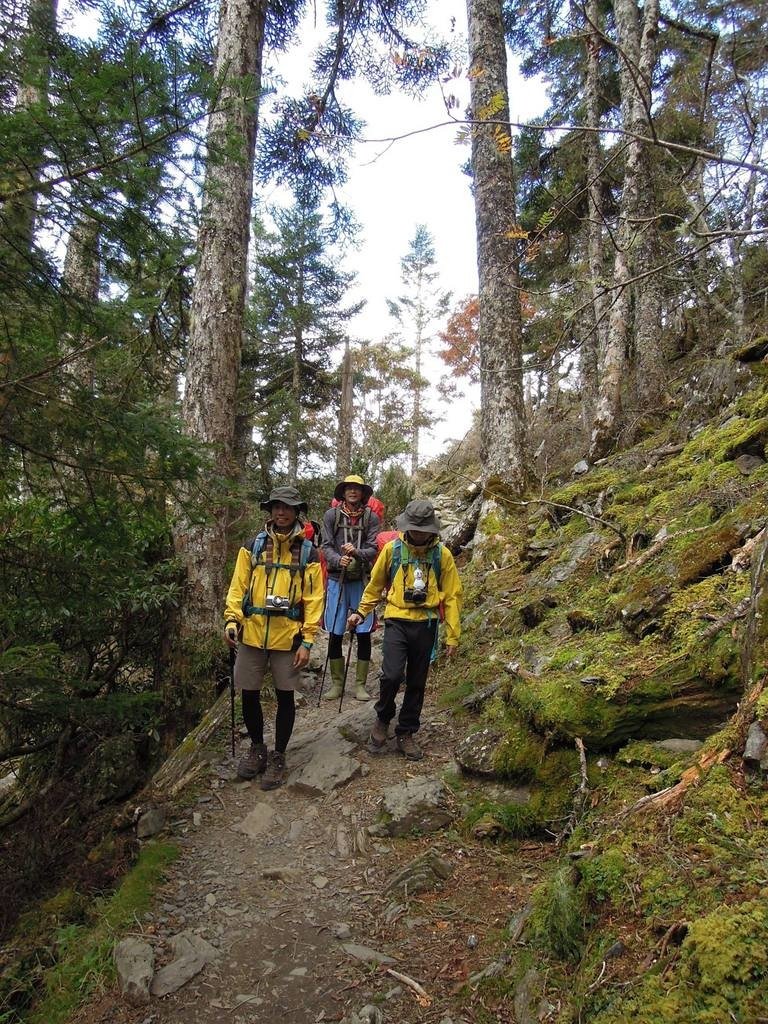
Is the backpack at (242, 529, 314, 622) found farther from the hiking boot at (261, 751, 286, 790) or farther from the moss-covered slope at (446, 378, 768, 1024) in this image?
the moss-covered slope at (446, 378, 768, 1024)

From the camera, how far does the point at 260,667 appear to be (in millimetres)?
4883

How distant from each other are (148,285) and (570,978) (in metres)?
Result: 7.39

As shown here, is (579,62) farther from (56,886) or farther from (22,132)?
(56,886)

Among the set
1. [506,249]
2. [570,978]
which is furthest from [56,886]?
[506,249]

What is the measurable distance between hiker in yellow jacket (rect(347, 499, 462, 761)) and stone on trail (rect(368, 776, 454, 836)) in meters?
0.58

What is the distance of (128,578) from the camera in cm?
512

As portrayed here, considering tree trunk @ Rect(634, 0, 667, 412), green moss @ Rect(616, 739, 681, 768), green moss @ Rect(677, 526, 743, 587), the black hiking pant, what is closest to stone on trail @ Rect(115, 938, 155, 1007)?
the black hiking pant

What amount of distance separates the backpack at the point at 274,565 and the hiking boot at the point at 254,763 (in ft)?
3.99

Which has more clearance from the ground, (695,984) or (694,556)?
(694,556)

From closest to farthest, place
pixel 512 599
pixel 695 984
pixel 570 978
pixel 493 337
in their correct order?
1. pixel 695 984
2. pixel 570 978
3. pixel 512 599
4. pixel 493 337

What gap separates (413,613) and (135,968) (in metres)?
2.93

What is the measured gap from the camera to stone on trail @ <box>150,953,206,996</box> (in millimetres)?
2778

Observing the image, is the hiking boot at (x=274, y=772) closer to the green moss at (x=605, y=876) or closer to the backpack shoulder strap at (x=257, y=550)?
the backpack shoulder strap at (x=257, y=550)

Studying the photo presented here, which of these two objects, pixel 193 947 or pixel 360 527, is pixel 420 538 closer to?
pixel 360 527
